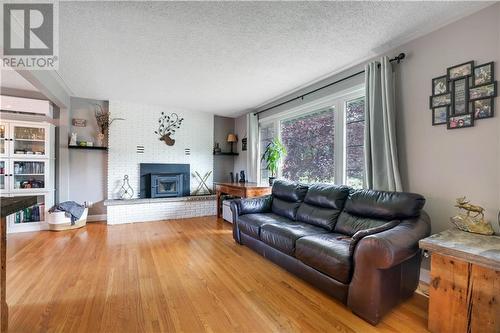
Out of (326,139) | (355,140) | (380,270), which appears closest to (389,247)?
(380,270)

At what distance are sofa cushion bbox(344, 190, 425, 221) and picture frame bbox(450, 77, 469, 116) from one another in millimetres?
839

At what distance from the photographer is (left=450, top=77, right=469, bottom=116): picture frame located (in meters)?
2.07

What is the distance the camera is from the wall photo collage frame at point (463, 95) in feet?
6.40

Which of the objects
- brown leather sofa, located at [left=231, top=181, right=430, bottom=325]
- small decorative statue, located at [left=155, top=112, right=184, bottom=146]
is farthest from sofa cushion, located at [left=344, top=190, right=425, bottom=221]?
small decorative statue, located at [left=155, top=112, right=184, bottom=146]

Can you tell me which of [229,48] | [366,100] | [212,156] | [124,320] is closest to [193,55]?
[229,48]

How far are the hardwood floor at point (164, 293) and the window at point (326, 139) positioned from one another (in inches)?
62.0

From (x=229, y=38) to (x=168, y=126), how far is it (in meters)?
3.45

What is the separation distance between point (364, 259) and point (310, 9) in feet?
6.71

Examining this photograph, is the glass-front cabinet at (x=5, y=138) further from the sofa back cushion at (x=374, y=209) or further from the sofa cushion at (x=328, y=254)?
the sofa back cushion at (x=374, y=209)

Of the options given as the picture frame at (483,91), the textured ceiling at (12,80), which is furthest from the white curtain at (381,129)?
the textured ceiling at (12,80)

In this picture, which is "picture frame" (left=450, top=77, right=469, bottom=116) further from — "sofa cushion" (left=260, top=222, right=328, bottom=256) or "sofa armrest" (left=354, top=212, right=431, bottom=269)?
"sofa cushion" (left=260, top=222, right=328, bottom=256)

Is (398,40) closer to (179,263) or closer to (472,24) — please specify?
(472,24)

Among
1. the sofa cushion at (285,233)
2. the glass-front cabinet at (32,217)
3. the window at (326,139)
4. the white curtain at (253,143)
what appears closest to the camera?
the sofa cushion at (285,233)

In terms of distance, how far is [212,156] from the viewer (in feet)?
19.5
